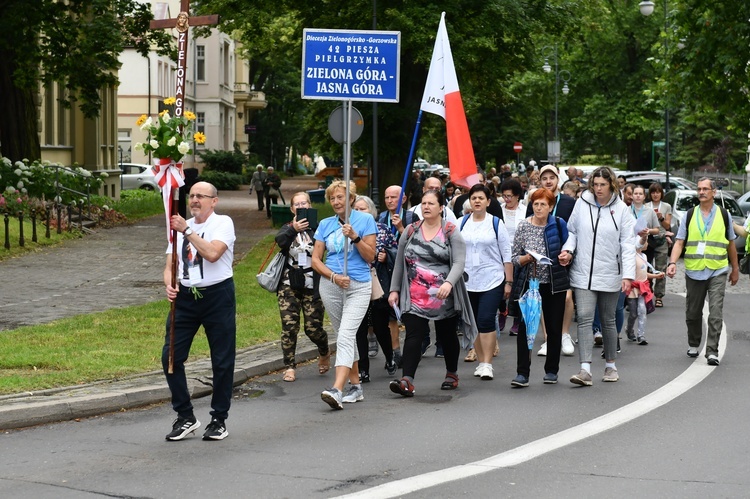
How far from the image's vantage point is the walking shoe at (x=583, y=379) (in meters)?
10.6

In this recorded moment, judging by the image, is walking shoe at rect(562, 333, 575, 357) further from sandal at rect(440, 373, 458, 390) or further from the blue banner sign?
the blue banner sign

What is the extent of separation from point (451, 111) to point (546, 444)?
517cm

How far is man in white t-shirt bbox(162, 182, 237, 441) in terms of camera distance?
8.16 meters

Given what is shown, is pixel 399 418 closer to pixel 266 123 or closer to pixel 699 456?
pixel 699 456

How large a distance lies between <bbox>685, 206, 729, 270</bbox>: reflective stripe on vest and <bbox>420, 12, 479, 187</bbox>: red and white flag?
91.2 inches

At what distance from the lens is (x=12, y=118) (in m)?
31.9

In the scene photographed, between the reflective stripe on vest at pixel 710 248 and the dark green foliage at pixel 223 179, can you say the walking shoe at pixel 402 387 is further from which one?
the dark green foliage at pixel 223 179

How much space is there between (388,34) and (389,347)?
A: 3.26 metres

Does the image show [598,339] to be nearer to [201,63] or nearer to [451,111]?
[451,111]

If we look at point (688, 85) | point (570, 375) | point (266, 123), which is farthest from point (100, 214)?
point (266, 123)

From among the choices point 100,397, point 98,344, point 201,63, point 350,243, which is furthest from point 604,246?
point 201,63

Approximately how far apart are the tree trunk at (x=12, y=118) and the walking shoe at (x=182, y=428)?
981 inches

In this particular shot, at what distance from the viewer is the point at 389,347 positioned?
1152 cm

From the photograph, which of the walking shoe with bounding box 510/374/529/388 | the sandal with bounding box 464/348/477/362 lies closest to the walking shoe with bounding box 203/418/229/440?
the walking shoe with bounding box 510/374/529/388
